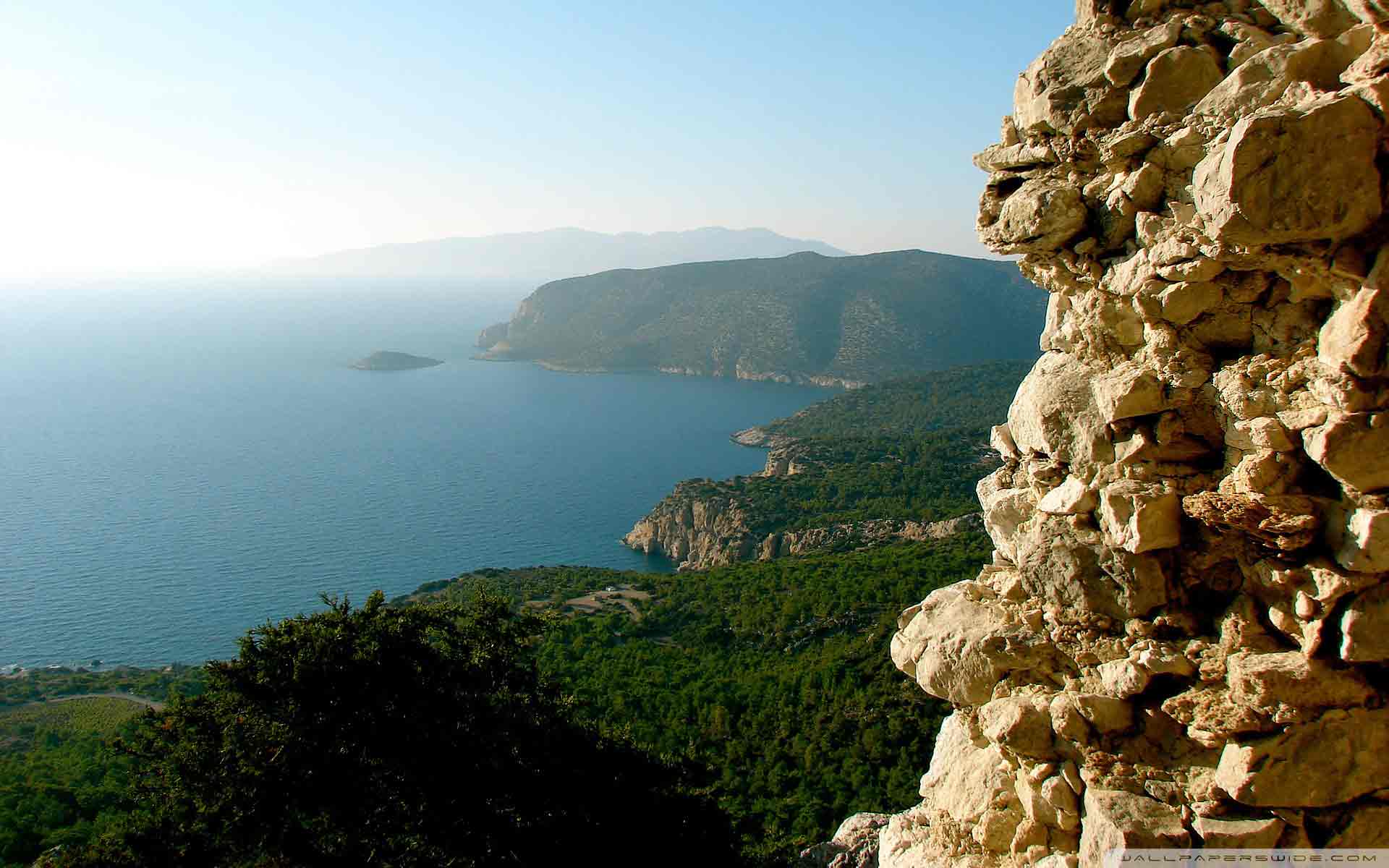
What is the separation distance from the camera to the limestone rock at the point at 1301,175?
451 centimetres

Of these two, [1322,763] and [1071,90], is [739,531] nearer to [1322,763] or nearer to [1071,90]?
[1071,90]

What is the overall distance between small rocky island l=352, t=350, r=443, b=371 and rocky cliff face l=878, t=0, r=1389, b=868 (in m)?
185

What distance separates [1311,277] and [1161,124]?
4.82 feet

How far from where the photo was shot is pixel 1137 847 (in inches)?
197

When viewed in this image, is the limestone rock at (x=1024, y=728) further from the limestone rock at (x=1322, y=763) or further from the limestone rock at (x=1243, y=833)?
the limestone rock at (x=1322, y=763)

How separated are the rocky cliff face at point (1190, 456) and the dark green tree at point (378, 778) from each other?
796cm

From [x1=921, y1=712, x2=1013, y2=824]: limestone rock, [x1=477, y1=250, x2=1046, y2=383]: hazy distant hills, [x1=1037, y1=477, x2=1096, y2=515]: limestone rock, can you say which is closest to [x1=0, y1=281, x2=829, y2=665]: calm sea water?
[x1=477, y1=250, x2=1046, y2=383]: hazy distant hills

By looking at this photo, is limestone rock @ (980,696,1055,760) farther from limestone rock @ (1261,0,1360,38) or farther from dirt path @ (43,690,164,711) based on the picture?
dirt path @ (43,690,164,711)

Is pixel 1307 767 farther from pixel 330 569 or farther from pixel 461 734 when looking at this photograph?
pixel 330 569

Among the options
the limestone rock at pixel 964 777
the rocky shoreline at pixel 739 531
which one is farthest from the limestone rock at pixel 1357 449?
the rocky shoreline at pixel 739 531

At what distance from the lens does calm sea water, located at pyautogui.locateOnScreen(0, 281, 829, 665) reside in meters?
64.2

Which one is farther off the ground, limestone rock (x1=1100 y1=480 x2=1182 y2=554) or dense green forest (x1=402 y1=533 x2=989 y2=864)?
limestone rock (x1=1100 y1=480 x2=1182 y2=554)

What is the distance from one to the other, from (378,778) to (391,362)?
18079cm

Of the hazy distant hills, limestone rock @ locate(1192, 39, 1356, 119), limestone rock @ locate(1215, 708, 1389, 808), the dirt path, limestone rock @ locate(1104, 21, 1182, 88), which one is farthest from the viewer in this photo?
the hazy distant hills
